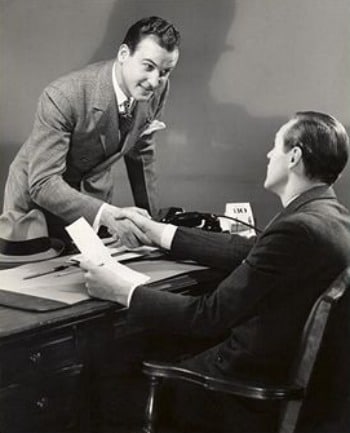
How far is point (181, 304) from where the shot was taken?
142cm

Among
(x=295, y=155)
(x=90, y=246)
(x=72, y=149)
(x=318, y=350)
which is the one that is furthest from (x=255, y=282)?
(x=72, y=149)

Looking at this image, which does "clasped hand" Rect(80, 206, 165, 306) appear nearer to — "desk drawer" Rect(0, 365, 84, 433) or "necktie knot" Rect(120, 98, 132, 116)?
"desk drawer" Rect(0, 365, 84, 433)

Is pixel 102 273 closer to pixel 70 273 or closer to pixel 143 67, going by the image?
pixel 70 273

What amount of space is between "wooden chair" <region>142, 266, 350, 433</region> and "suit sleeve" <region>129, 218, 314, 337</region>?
0.09 m

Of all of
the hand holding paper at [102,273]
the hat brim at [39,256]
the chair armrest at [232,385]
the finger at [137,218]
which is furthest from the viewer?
the finger at [137,218]

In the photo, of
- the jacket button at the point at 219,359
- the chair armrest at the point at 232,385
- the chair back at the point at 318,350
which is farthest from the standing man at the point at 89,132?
the chair back at the point at 318,350

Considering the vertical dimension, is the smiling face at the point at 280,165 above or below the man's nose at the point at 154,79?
below

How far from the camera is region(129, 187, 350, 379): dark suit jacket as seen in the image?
4.40ft

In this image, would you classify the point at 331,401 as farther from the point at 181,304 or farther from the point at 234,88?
the point at 234,88

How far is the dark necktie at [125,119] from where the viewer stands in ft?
6.58

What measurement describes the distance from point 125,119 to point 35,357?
3.03 ft

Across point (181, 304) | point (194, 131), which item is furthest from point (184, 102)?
point (181, 304)

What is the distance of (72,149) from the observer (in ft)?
6.44

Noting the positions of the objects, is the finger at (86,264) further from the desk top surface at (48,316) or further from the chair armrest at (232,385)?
the chair armrest at (232,385)
